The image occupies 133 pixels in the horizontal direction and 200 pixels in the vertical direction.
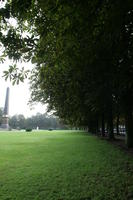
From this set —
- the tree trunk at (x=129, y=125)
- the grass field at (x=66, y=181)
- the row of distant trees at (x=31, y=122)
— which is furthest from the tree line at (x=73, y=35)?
the row of distant trees at (x=31, y=122)

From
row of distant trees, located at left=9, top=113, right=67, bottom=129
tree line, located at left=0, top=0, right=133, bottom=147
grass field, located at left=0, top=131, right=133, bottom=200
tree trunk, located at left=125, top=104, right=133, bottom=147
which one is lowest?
grass field, located at left=0, top=131, right=133, bottom=200

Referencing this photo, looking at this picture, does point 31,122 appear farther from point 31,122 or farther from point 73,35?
point 73,35

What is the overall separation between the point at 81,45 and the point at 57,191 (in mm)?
3589

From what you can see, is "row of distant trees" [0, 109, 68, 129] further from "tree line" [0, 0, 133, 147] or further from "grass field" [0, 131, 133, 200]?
"tree line" [0, 0, 133, 147]

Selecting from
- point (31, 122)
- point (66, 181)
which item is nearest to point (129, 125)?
point (66, 181)

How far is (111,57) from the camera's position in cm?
720

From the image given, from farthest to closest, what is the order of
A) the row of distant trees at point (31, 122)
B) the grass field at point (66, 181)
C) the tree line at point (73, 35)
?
the row of distant trees at point (31, 122) < the grass field at point (66, 181) < the tree line at point (73, 35)

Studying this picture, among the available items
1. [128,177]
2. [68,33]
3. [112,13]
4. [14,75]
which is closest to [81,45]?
[68,33]

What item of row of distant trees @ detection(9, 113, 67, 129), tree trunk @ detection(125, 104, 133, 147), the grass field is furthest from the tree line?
row of distant trees @ detection(9, 113, 67, 129)

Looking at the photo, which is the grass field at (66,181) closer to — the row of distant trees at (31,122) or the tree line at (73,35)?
the tree line at (73,35)

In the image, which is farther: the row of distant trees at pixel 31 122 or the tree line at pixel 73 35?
the row of distant trees at pixel 31 122

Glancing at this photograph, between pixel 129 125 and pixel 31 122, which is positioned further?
pixel 31 122

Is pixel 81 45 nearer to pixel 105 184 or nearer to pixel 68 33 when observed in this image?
pixel 68 33

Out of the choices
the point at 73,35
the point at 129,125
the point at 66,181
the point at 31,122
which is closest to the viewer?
the point at 73,35
